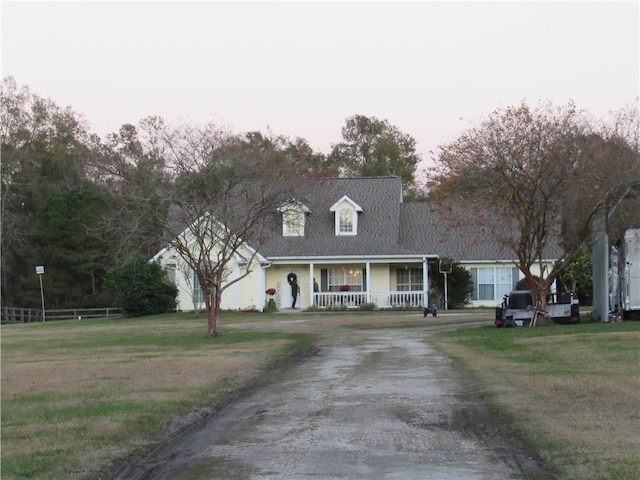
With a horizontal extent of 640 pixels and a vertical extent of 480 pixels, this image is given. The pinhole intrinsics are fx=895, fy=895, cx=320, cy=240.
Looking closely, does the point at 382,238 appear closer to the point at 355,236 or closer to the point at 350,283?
the point at 355,236

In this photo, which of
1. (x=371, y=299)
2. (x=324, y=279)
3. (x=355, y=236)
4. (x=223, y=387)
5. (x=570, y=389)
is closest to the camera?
(x=570, y=389)

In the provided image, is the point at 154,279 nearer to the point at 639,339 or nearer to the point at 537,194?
the point at 537,194

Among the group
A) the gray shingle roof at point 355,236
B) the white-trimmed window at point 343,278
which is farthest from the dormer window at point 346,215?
the white-trimmed window at point 343,278

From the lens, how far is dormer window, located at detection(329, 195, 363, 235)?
45.8 m

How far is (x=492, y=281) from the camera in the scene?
45031 mm

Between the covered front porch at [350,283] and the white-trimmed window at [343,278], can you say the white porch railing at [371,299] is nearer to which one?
the covered front porch at [350,283]

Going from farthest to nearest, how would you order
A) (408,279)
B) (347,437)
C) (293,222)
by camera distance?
(408,279) < (293,222) < (347,437)

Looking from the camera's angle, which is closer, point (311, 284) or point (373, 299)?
point (373, 299)

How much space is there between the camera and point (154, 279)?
147ft

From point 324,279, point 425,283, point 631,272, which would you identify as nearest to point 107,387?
point 631,272

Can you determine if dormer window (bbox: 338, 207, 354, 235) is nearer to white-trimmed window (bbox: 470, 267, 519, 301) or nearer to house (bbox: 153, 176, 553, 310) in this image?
house (bbox: 153, 176, 553, 310)

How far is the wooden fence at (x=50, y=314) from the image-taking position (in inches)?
2152

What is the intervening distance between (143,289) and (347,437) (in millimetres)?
34758

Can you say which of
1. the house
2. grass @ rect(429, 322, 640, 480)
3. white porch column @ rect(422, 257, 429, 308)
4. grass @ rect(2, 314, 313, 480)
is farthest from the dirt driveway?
the house
